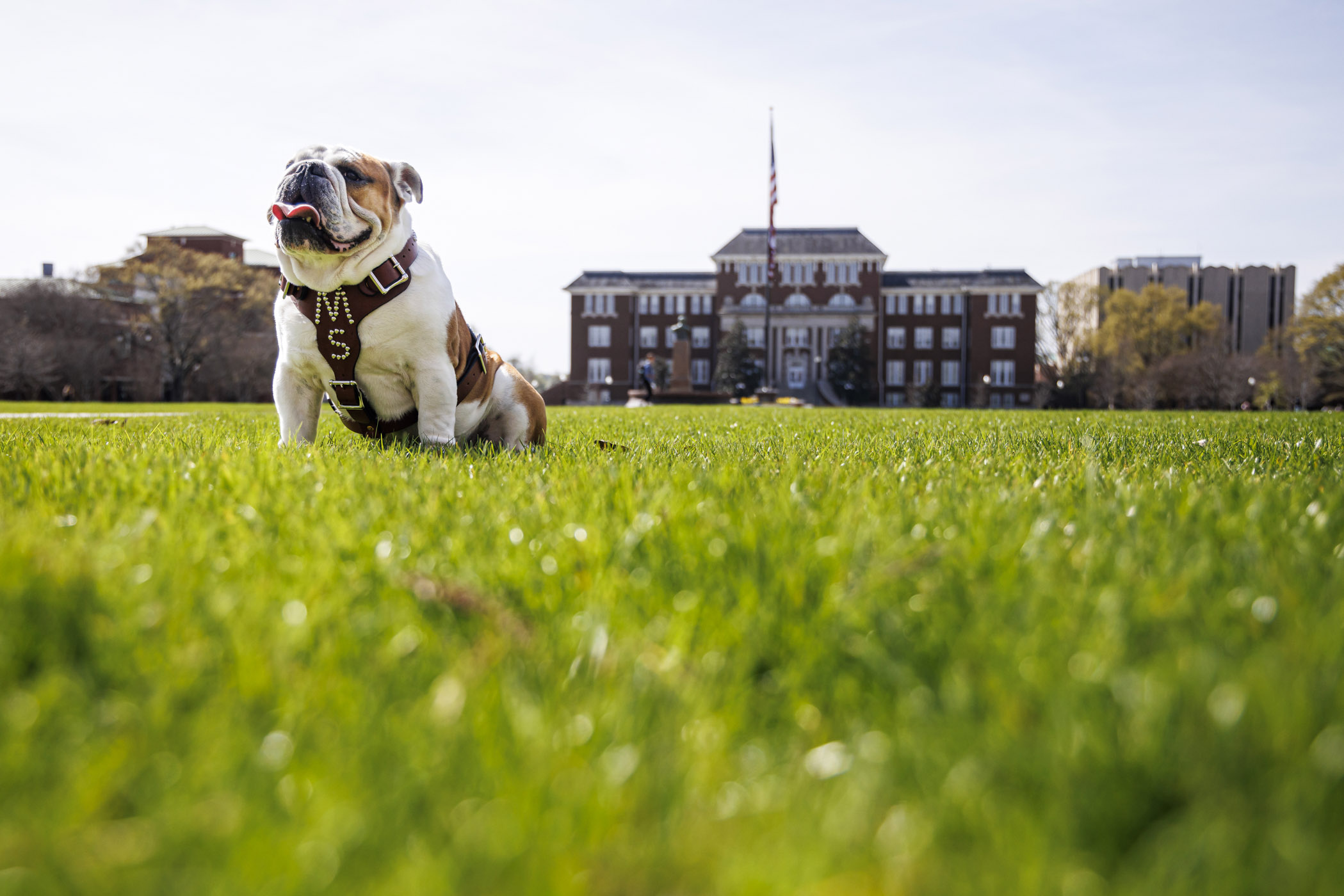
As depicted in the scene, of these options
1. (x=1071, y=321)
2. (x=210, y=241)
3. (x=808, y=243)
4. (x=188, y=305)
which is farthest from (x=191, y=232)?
(x=1071, y=321)

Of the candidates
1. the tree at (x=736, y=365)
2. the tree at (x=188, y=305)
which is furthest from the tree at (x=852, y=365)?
the tree at (x=188, y=305)

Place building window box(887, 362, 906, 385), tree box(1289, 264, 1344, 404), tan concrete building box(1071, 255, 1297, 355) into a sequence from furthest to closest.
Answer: tan concrete building box(1071, 255, 1297, 355) → building window box(887, 362, 906, 385) → tree box(1289, 264, 1344, 404)

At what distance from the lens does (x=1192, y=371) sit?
53250mm

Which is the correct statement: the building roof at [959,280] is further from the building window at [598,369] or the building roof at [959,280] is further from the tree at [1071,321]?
the building window at [598,369]

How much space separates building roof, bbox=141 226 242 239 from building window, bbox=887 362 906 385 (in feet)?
194

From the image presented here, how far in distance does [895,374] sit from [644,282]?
73.7ft

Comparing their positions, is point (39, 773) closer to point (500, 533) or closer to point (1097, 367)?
point (500, 533)

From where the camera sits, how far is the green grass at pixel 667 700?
762mm

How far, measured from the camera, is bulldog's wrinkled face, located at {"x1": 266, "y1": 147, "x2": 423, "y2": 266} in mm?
3676

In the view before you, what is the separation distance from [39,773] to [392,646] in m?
0.44

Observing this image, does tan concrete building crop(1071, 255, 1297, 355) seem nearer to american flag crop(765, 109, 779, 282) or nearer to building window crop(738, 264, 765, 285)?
building window crop(738, 264, 765, 285)

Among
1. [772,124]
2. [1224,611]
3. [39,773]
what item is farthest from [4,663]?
[772,124]

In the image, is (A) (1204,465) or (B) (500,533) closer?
(B) (500,533)

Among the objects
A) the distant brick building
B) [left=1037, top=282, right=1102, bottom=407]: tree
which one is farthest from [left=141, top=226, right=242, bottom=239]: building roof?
[left=1037, top=282, right=1102, bottom=407]: tree
